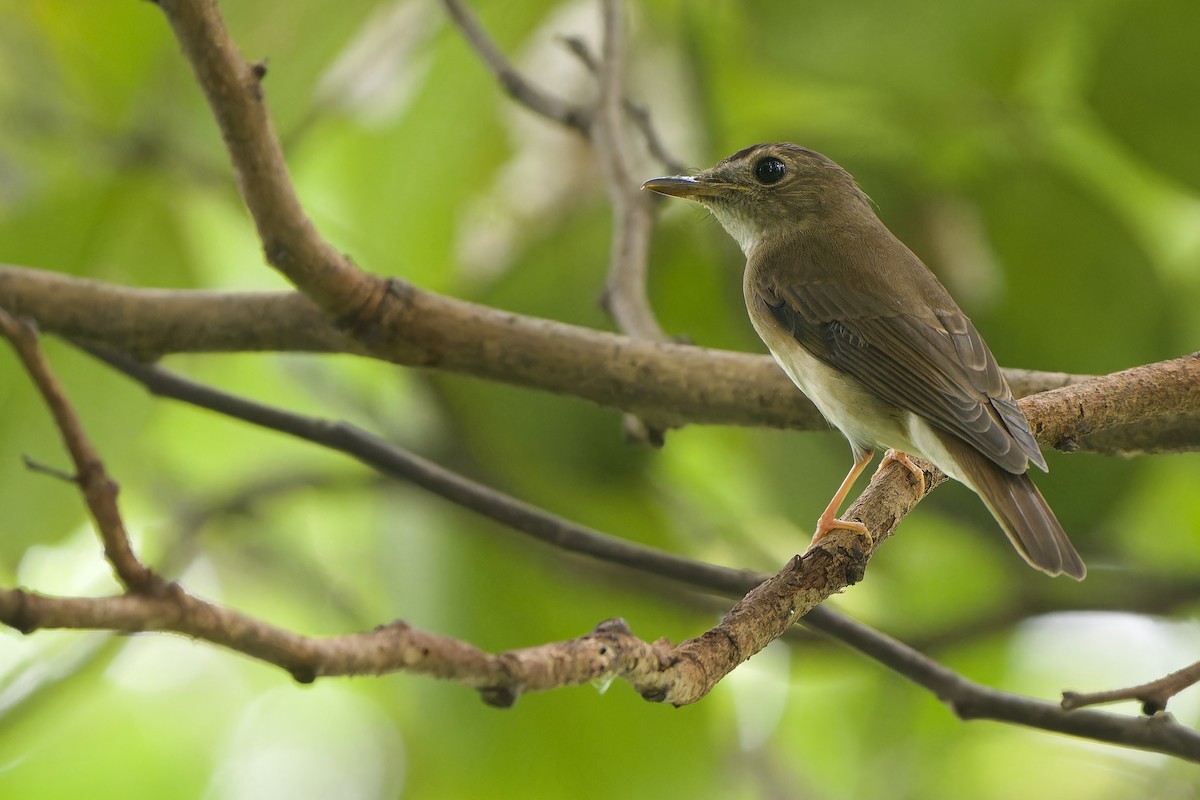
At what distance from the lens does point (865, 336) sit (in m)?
2.85

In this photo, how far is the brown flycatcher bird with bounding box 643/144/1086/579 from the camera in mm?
2367

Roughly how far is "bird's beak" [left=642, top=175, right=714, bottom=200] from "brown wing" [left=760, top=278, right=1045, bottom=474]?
0.32 meters

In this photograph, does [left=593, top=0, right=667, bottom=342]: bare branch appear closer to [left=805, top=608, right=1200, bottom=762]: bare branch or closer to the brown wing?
the brown wing

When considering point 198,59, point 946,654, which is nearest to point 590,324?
point 946,654

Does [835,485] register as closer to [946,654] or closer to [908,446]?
[908,446]

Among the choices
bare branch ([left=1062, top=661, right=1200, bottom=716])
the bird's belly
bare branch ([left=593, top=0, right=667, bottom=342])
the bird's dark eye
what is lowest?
bare branch ([left=1062, top=661, right=1200, bottom=716])

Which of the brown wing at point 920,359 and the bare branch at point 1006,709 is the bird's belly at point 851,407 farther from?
the bare branch at point 1006,709

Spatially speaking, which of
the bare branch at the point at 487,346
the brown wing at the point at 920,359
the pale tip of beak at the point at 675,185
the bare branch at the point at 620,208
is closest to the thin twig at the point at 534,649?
the bare branch at the point at 487,346

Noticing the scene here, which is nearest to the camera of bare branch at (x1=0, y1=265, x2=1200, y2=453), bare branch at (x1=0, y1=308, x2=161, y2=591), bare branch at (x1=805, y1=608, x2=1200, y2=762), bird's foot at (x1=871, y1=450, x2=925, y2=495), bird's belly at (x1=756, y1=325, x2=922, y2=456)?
bare branch at (x1=0, y1=308, x2=161, y2=591)

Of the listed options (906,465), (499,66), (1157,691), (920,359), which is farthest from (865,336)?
(1157,691)

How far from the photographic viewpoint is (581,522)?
314 cm

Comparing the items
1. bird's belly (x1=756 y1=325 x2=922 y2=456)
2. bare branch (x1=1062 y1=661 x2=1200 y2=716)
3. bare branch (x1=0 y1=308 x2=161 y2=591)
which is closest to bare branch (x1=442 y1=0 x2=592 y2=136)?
bird's belly (x1=756 y1=325 x2=922 y2=456)

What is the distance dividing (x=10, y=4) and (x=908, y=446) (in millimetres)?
2560

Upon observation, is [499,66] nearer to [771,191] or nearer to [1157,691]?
[771,191]
